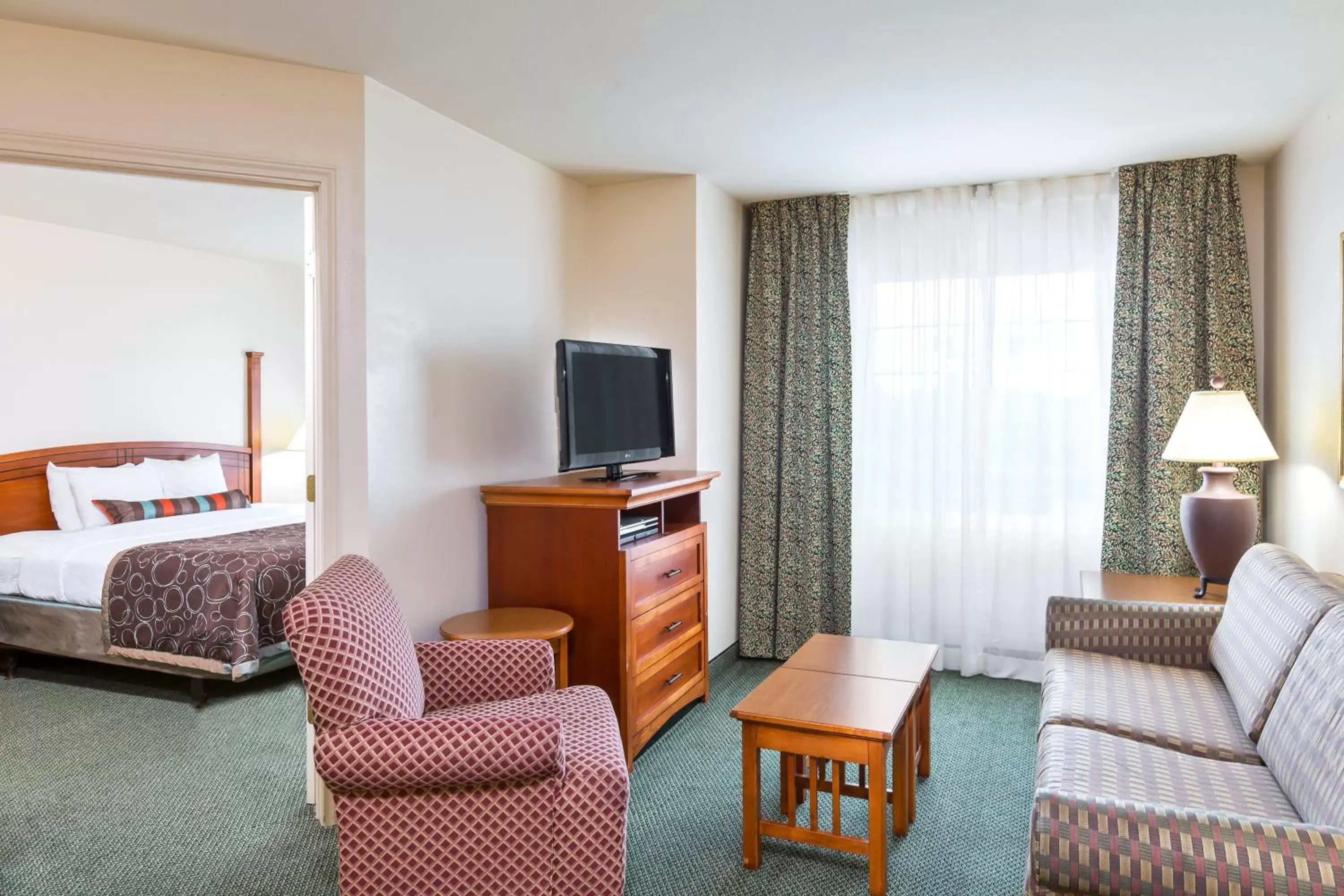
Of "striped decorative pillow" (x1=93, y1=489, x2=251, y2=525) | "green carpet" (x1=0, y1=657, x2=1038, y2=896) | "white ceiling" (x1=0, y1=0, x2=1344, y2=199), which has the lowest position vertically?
"green carpet" (x1=0, y1=657, x2=1038, y2=896)

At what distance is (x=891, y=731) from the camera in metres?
2.22

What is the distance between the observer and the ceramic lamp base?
3152 mm

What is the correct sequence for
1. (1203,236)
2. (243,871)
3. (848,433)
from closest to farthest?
(243,871) < (1203,236) < (848,433)

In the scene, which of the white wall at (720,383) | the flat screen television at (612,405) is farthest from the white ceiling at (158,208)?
the white wall at (720,383)

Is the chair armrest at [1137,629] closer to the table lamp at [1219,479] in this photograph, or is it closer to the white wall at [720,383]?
the table lamp at [1219,479]

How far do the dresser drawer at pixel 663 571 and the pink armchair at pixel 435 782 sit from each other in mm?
1016

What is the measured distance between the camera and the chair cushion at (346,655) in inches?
73.8

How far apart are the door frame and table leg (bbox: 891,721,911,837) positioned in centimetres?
185

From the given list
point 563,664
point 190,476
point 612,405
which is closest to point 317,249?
point 612,405

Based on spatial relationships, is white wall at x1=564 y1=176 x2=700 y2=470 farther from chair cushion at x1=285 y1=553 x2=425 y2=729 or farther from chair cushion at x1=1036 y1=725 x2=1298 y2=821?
chair cushion at x1=1036 y1=725 x2=1298 y2=821

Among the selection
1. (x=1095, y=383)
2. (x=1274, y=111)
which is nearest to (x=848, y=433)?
(x=1095, y=383)

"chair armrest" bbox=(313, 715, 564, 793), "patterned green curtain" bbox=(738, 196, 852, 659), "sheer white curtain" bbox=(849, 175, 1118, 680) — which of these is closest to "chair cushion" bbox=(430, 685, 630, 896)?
"chair armrest" bbox=(313, 715, 564, 793)

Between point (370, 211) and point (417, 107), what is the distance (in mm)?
480

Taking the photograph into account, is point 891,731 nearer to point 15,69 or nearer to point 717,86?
point 717,86
